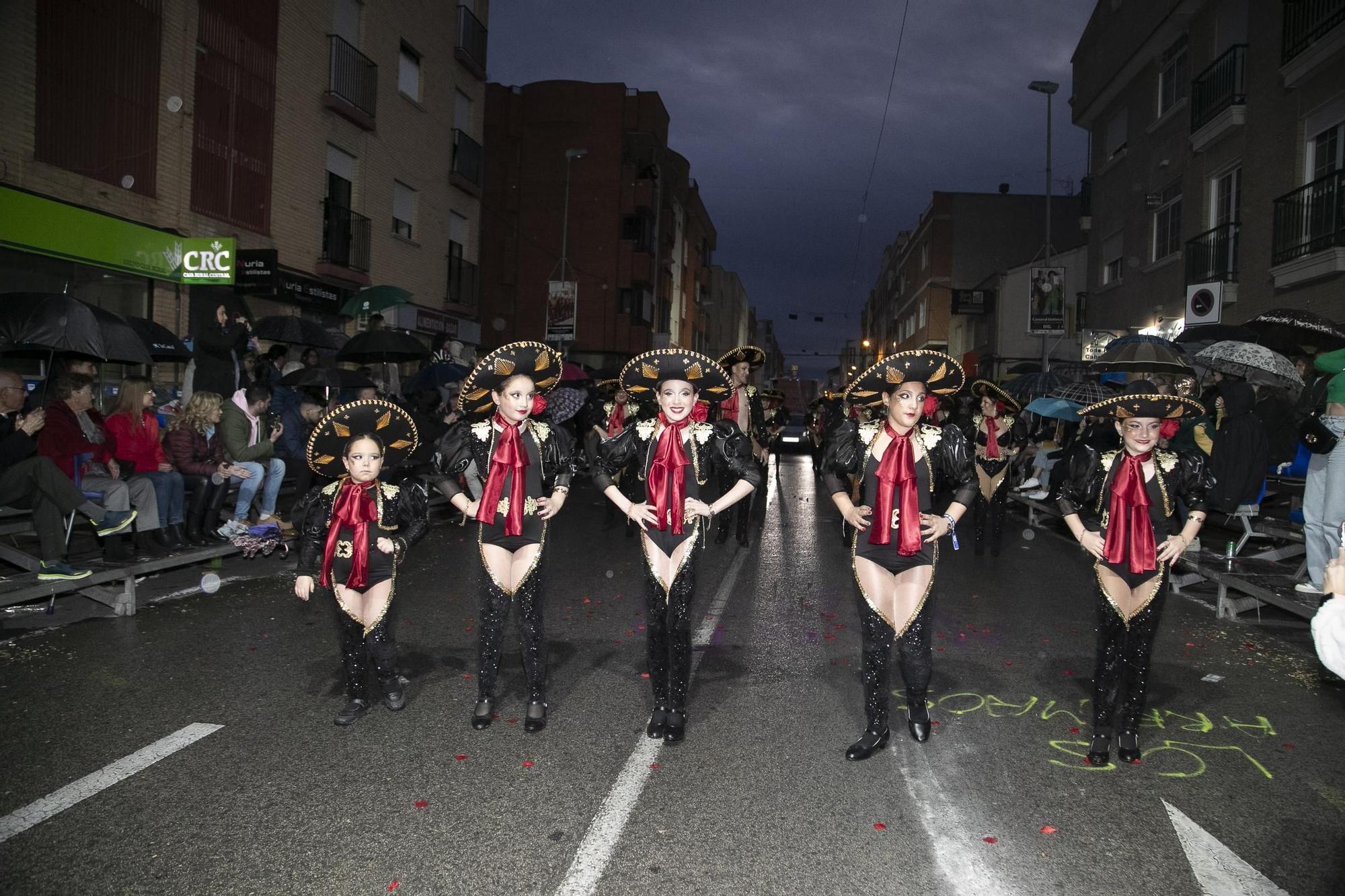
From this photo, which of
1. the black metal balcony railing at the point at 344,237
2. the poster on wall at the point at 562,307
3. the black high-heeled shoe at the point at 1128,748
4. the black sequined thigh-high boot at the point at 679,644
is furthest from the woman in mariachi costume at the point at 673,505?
the poster on wall at the point at 562,307

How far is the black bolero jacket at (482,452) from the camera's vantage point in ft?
16.4

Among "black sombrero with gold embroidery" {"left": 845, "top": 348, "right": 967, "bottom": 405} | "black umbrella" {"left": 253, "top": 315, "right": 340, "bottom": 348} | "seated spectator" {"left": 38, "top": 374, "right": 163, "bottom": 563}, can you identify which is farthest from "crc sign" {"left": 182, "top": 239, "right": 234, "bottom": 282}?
"black sombrero with gold embroidery" {"left": 845, "top": 348, "right": 967, "bottom": 405}

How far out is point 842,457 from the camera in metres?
4.82

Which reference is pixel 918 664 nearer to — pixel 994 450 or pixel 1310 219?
pixel 994 450

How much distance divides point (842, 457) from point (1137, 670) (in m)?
1.77

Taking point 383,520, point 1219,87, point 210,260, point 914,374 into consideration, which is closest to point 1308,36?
point 1219,87

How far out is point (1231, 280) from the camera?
1823cm

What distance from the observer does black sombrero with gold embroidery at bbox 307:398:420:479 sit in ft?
16.4

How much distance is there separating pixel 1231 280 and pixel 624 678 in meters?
17.5

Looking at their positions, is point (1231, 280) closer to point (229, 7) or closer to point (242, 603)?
point (242, 603)

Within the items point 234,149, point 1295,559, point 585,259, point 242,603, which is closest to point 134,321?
point 242,603

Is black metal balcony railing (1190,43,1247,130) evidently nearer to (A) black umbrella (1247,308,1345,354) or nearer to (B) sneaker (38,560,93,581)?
(A) black umbrella (1247,308,1345,354)

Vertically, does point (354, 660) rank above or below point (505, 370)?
below

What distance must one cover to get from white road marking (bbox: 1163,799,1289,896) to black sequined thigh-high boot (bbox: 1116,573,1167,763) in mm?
717
